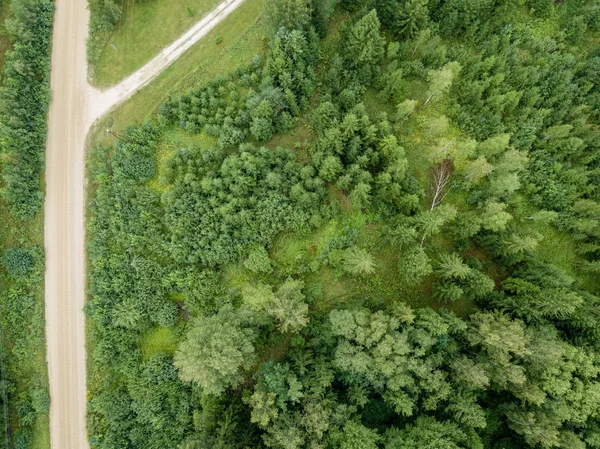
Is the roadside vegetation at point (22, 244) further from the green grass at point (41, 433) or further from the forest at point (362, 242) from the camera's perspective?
the forest at point (362, 242)

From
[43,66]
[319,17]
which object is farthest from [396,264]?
[43,66]

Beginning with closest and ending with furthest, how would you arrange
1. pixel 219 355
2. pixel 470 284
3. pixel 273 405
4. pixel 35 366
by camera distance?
pixel 219 355, pixel 273 405, pixel 470 284, pixel 35 366

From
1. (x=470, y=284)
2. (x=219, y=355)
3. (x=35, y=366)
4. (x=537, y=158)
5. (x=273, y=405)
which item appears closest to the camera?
(x=219, y=355)

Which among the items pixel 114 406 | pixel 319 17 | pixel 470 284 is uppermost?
pixel 319 17

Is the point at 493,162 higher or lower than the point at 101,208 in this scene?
lower

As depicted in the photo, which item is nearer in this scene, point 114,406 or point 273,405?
point 273,405

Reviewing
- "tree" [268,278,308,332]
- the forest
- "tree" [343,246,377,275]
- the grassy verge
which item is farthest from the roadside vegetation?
"tree" [343,246,377,275]

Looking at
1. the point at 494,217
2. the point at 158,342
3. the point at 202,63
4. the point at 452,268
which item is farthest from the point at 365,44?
the point at 158,342

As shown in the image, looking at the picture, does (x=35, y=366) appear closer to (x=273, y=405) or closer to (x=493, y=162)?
(x=273, y=405)
